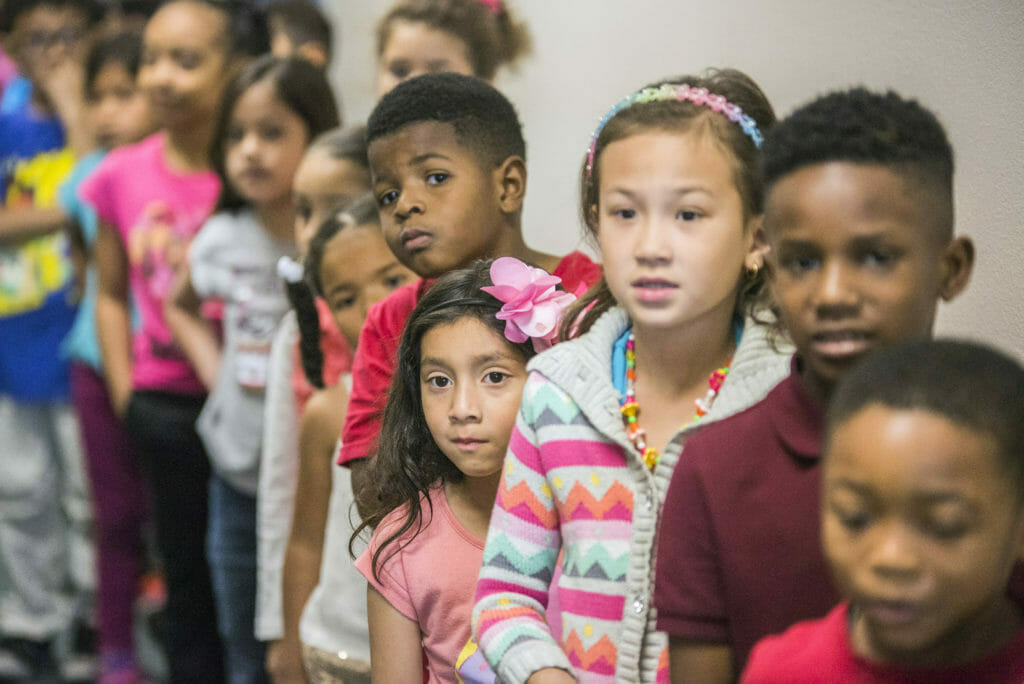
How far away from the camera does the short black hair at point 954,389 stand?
97cm

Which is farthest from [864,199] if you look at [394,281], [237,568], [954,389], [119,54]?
[119,54]

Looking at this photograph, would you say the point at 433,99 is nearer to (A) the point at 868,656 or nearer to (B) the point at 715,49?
(B) the point at 715,49

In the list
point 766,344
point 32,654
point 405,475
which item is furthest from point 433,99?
point 32,654

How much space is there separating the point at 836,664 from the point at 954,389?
266 millimetres

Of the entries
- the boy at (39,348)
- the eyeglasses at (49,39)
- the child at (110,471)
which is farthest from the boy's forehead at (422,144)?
the eyeglasses at (49,39)

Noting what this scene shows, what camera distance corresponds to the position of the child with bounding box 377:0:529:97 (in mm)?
2639

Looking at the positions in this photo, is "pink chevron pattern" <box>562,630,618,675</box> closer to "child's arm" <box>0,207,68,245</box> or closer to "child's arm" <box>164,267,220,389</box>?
"child's arm" <box>164,267,220,389</box>

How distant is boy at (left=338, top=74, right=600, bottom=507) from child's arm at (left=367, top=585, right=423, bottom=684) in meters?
0.21

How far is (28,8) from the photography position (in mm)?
4301

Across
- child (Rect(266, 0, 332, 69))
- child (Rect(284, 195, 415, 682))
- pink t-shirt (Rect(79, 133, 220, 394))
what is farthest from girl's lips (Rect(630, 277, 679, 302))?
child (Rect(266, 0, 332, 69))

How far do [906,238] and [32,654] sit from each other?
379 cm

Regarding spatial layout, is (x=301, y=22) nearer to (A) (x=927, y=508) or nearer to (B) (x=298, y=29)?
(B) (x=298, y=29)

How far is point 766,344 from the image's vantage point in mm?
1441

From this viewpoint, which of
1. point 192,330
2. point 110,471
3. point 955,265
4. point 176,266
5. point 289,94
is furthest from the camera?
point 110,471
